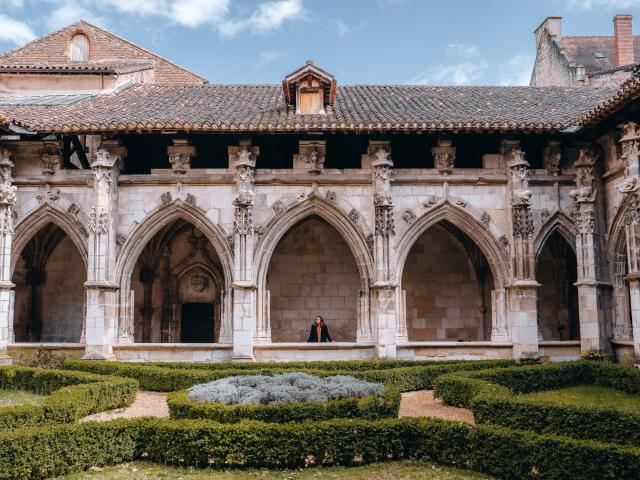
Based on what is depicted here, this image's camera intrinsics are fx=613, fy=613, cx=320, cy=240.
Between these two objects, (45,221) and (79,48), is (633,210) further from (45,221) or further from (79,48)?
(79,48)

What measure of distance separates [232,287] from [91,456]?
7892 millimetres

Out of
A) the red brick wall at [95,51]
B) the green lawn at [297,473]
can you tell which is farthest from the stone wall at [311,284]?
the red brick wall at [95,51]

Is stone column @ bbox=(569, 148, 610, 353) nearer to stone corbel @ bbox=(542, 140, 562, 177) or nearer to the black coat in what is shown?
stone corbel @ bbox=(542, 140, 562, 177)

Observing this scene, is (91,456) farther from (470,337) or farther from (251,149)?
(470,337)

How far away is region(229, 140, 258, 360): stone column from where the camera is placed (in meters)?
15.0

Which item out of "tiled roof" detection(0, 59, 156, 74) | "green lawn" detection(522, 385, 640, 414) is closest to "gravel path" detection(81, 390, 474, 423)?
"green lawn" detection(522, 385, 640, 414)

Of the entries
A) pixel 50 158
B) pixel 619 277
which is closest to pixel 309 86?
pixel 50 158

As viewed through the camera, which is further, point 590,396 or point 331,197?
point 331,197

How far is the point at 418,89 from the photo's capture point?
20312 millimetres

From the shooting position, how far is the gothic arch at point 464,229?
617 inches

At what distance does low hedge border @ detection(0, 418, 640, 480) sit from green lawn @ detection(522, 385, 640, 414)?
3.55 metres

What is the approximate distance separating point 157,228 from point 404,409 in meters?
8.24

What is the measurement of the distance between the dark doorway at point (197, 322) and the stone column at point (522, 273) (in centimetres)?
899

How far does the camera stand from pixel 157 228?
52.4 feet
